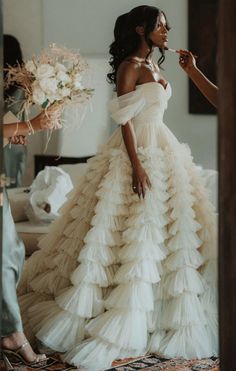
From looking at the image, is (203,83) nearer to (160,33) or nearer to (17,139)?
(160,33)

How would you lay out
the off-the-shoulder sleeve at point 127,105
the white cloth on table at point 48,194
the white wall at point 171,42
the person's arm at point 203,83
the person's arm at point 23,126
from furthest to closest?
1. the white wall at point 171,42
2. the white cloth on table at point 48,194
3. the off-the-shoulder sleeve at point 127,105
4. the person's arm at point 203,83
5. the person's arm at point 23,126

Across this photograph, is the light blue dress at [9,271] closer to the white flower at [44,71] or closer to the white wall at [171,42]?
the white flower at [44,71]

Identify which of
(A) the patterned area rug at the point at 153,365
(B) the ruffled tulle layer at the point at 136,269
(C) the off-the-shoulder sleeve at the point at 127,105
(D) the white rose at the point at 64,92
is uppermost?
(D) the white rose at the point at 64,92

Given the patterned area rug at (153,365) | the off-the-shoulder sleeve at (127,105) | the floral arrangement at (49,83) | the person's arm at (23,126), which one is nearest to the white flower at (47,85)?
the floral arrangement at (49,83)

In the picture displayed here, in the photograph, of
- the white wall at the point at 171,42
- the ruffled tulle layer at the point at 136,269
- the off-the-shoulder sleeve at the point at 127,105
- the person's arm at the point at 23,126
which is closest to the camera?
the person's arm at the point at 23,126

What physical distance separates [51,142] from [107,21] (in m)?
1.12

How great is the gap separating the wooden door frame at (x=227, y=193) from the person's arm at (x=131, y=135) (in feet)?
4.76

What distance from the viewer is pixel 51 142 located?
6672 millimetres

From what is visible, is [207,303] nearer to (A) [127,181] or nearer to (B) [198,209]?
(B) [198,209]

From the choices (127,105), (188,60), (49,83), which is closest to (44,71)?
(49,83)

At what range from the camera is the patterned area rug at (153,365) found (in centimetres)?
365

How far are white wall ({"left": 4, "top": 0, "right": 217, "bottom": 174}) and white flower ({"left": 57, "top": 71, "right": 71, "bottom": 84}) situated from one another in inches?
91.1

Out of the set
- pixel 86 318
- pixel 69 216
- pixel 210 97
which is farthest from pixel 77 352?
pixel 210 97

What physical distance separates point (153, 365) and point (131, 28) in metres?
1.71
